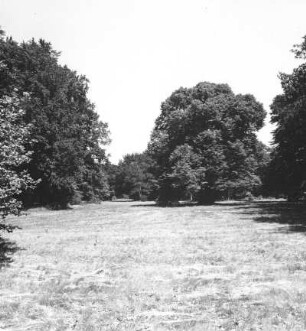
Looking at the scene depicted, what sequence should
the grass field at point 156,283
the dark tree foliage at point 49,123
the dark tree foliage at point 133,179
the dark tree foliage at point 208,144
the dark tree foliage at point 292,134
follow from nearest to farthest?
1. the grass field at point 156,283
2. the dark tree foliage at point 292,134
3. the dark tree foliage at point 49,123
4. the dark tree foliage at point 208,144
5. the dark tree foliage at point 133,179

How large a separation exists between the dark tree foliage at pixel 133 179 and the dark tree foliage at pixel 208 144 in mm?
60643

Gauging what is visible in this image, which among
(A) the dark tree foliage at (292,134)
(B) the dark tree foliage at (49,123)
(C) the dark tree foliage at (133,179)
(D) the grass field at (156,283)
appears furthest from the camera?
(C) the dark tree foliage at (133,179)

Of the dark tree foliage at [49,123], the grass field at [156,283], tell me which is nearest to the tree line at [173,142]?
the dark tree foliage at [49,123]

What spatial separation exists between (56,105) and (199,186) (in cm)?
2150

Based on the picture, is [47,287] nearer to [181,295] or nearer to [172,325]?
[181,295]

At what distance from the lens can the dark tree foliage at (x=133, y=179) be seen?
128 metres

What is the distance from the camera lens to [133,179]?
135875 millimetres

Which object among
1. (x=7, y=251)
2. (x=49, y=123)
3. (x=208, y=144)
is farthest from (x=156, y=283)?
(x=208, y=144)

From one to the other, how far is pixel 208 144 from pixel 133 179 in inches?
3367

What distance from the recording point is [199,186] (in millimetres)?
50094

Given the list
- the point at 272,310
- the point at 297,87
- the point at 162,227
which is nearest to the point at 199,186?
the point at 297,87

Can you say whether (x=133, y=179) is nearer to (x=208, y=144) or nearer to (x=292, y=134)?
(x=208, y=144)

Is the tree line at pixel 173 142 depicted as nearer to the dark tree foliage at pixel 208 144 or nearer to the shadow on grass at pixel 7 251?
the dark tree foliage at pixel 208 144

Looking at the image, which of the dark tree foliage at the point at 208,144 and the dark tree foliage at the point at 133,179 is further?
the dark tree foliage at the point at 133,179
